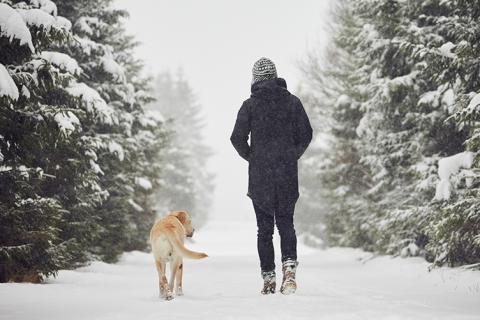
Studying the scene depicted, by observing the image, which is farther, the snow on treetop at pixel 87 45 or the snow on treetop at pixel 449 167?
the snow on treetop at pixel 87 45

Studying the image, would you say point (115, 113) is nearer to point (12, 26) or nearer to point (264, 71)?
point (12, 26)

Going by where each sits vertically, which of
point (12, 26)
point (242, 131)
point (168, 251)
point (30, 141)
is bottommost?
point (168, 251)

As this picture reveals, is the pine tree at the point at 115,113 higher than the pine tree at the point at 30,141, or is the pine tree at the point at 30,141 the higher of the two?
the pine tree at the point at 115,113

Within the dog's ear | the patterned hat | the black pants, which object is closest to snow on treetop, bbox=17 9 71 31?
the patterned hat

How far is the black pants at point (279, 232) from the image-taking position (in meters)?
5.16

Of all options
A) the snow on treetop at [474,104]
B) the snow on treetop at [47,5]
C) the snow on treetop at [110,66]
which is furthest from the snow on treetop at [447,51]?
the snow on treetop at [110,66]

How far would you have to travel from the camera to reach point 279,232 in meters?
5.21

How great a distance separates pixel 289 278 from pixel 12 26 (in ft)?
13.1

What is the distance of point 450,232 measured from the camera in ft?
21.9

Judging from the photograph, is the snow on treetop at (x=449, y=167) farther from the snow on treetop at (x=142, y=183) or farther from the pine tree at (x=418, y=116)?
the snow on treetop at (x=142, y=183)

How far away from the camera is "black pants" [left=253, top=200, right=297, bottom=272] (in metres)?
5.16

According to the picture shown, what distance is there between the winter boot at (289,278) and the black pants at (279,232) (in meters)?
0.07

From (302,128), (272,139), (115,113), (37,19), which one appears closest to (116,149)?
(115,113)

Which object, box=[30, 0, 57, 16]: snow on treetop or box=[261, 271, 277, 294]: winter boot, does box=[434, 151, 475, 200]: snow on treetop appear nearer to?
box=[261, 271, 277, 294]: winter boot
